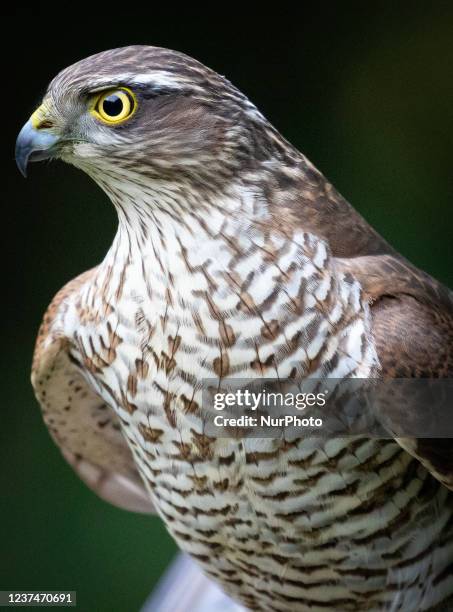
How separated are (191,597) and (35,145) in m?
1.16

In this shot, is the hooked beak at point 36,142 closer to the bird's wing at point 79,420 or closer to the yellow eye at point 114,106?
the yellow eye at point 114,106

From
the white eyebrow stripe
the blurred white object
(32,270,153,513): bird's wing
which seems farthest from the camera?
the blurred white object

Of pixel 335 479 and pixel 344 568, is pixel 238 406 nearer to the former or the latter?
pixel 335 479

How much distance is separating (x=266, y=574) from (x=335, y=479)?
0.26m

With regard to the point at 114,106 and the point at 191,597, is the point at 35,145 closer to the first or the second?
the point at 114,106

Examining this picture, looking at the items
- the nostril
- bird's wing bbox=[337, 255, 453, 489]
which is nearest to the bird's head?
Answer: the nostril

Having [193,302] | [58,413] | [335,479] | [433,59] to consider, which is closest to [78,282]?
[58,413]

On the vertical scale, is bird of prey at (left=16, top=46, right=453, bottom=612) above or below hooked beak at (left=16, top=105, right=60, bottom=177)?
below

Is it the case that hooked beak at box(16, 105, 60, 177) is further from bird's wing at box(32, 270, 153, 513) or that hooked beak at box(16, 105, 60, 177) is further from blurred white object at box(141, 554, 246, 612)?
blurred white object at box(141, 554, 246, 612)

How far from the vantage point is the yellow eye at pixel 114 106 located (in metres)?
1.29

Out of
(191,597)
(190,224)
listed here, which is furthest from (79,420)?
(190,224)

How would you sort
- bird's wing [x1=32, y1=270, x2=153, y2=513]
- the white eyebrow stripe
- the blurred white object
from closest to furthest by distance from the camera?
the white eyebrow stripe, bird's wing [x1=32, y1=270, x2=153, y2=513], the blurred white object

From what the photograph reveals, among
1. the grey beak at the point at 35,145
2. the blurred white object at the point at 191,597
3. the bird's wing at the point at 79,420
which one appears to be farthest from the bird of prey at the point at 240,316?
the blurred white object at the point at 191,597

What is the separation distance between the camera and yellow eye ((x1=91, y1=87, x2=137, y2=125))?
1.29m
